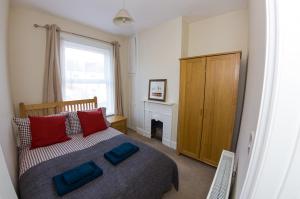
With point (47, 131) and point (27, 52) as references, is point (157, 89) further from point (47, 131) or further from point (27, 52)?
point (27, 52)

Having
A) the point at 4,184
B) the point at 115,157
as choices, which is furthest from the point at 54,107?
the point at 4,184

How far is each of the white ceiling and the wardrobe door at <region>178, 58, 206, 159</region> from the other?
882mm

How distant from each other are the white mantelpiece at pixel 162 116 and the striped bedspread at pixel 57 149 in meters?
1.22

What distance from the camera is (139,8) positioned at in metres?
2.32

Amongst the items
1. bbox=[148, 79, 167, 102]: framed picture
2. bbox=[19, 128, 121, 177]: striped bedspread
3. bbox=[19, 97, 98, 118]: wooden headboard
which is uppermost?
bbox=[148, 79, 167, 102]: framed picture

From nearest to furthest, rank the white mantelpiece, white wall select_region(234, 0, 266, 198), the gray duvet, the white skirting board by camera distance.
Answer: white wall select_region(234, 0, 266, 198) < the white skirting board < the gray duvet < the white mantelpiece

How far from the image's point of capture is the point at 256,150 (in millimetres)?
422

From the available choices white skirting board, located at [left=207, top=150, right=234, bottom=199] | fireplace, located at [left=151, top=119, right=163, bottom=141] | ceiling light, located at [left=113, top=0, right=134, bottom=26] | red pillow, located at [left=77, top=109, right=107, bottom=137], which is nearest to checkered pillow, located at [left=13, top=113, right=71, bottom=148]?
red pillow, located at [left=77, top=109, right=107, bottom=137]

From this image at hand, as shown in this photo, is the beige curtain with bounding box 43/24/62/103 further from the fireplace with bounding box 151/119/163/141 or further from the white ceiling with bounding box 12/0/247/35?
the fireplace with bounding box 151/119/163/141

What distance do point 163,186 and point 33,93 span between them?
2663mm

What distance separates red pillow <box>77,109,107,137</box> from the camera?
2219mm

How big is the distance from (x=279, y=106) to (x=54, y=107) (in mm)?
3080

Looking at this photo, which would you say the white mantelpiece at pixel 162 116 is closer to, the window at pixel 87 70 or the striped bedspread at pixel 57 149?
the window at pixel 87 70

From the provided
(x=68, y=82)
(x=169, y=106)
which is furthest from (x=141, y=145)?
(x=68, y=82)
